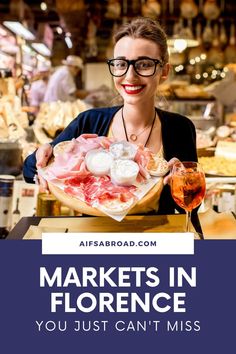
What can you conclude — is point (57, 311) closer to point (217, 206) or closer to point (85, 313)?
point (85, 313)

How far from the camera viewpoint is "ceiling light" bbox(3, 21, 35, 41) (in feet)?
21.3

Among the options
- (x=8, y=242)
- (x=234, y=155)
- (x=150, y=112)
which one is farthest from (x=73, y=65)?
(x=8, y=242)

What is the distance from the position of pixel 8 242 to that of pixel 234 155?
2.15 meters

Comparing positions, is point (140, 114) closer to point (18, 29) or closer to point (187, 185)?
point (187, 185)

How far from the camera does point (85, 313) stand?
1.21 m

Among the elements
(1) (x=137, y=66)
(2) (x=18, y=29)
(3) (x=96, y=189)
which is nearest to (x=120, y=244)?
(3) (x=96, y=189)

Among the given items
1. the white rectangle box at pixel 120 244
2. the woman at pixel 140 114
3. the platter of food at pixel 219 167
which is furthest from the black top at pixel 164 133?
the platter of food at pixel 219 167

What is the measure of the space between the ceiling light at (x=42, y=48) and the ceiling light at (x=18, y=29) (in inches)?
17.8

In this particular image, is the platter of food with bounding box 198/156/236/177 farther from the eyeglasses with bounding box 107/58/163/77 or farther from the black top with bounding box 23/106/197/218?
the eyeglasses with bounding box 107/58/163/77

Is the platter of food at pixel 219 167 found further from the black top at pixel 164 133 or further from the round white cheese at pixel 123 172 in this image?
the round white cheese at pixel 123 172

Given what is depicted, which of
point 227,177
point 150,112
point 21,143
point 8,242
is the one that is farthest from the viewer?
point 21,143

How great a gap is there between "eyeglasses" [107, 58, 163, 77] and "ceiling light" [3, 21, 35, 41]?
16.7 feet

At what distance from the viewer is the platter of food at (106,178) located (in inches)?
53.9

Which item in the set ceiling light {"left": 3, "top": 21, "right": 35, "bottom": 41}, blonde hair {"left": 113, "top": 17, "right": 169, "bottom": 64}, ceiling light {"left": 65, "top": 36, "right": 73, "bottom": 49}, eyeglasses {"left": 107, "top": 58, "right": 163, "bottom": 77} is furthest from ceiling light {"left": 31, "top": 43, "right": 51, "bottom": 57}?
eyeglasses {"left": 107, "top": 58, "right": 163, "bottom": 77}
